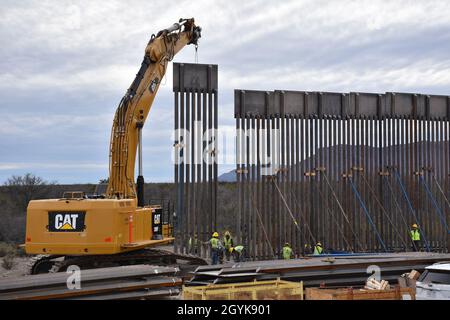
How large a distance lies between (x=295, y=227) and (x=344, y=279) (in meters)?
9.93

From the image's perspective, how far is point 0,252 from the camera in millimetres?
29172

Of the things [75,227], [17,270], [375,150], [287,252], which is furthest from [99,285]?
[375,150]

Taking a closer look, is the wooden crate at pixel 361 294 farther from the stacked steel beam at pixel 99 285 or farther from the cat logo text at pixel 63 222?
the cat logo text at pixel 63 222

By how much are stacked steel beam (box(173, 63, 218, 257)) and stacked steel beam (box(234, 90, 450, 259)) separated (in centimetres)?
117

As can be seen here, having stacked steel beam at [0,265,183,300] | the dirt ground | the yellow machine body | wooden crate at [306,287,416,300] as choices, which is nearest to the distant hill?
the yellow machine body

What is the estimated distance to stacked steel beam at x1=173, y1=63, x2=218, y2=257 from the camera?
22031mm

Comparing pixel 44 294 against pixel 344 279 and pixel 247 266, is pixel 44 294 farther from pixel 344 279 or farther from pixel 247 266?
pixel 344 279

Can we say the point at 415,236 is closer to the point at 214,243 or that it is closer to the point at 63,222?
the point at 214,243

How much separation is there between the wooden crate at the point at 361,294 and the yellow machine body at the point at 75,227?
24.5 ft

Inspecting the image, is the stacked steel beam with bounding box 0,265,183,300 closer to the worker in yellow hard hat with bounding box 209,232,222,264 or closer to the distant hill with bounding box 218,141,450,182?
the worker in yellow hard hat with bounding box 209,232,222,264

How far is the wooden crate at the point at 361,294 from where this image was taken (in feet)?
34.7

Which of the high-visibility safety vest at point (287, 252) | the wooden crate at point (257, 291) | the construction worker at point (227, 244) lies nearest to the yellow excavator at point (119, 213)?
the construction worker at point (227, 244)
